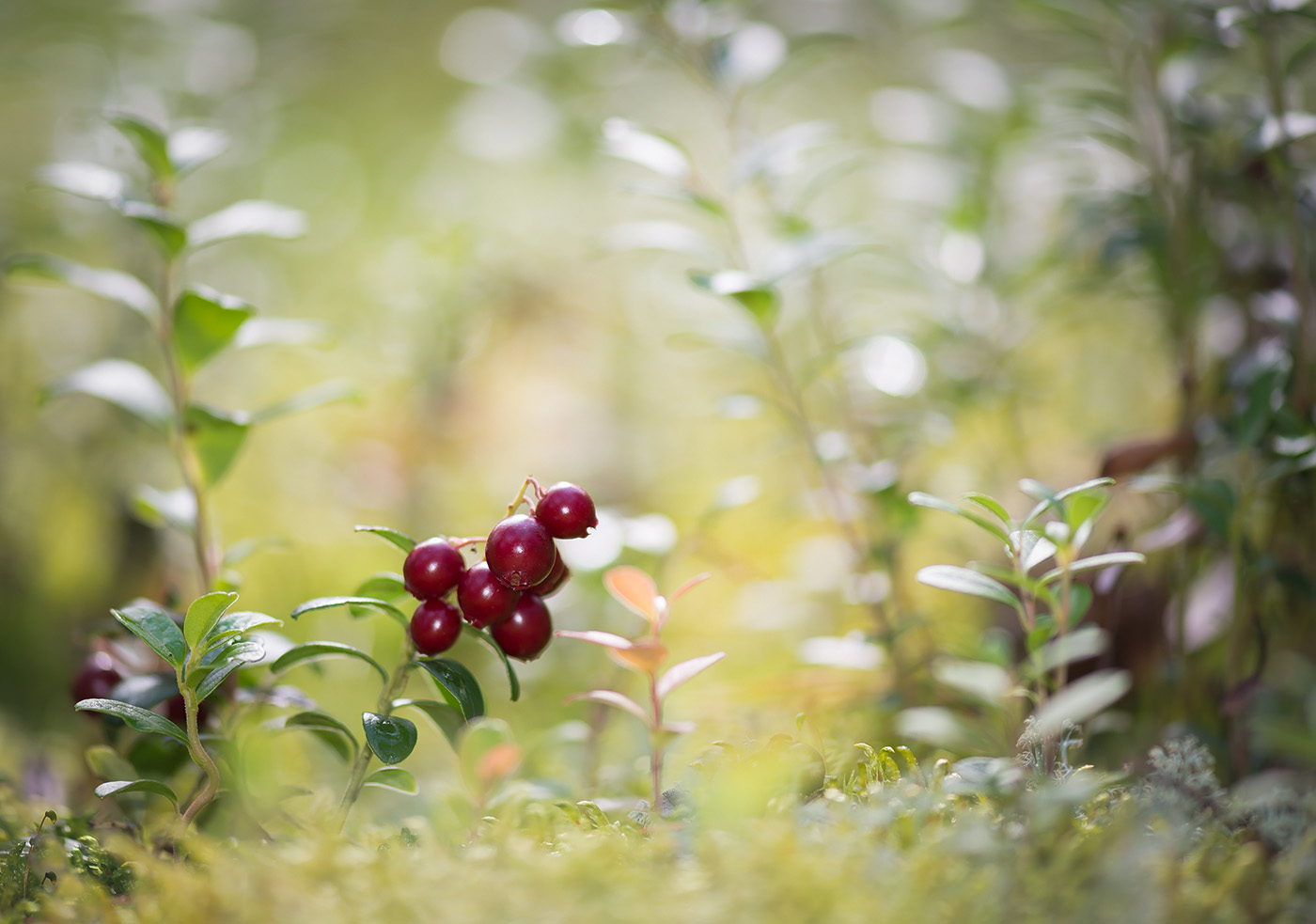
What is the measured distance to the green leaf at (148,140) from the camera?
0.75 m

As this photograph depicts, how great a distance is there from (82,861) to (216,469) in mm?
304

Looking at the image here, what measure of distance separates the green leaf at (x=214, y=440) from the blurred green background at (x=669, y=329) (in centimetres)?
9

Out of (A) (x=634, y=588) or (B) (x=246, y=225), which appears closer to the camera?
(A) (x=634, y=588)

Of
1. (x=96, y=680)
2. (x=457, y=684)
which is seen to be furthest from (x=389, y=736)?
(x=96, y=680)

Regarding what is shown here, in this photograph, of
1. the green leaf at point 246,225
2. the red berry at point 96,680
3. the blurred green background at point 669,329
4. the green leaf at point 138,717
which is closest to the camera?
the green leaf at point 138,717

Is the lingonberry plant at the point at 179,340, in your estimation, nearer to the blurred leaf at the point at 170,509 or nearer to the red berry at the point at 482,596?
the blurred leaf at the point at 170,509

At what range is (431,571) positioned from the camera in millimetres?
565

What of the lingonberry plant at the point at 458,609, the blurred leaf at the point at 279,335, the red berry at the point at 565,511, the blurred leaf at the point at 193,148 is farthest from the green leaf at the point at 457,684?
the blurred leaf at the point at 193,148

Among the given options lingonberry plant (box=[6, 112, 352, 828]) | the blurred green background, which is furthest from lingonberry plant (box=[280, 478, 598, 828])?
the blurred green background

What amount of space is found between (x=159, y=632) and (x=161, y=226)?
1.11 ft

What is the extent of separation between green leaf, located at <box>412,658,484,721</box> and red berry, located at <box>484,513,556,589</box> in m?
0.07

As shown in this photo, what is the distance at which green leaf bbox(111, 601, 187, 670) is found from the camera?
547mm

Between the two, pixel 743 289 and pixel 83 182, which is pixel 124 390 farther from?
pixel 743 289

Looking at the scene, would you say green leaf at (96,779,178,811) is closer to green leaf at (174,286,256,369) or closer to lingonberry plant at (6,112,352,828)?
lingonberry plant at (6,112,352,828)
